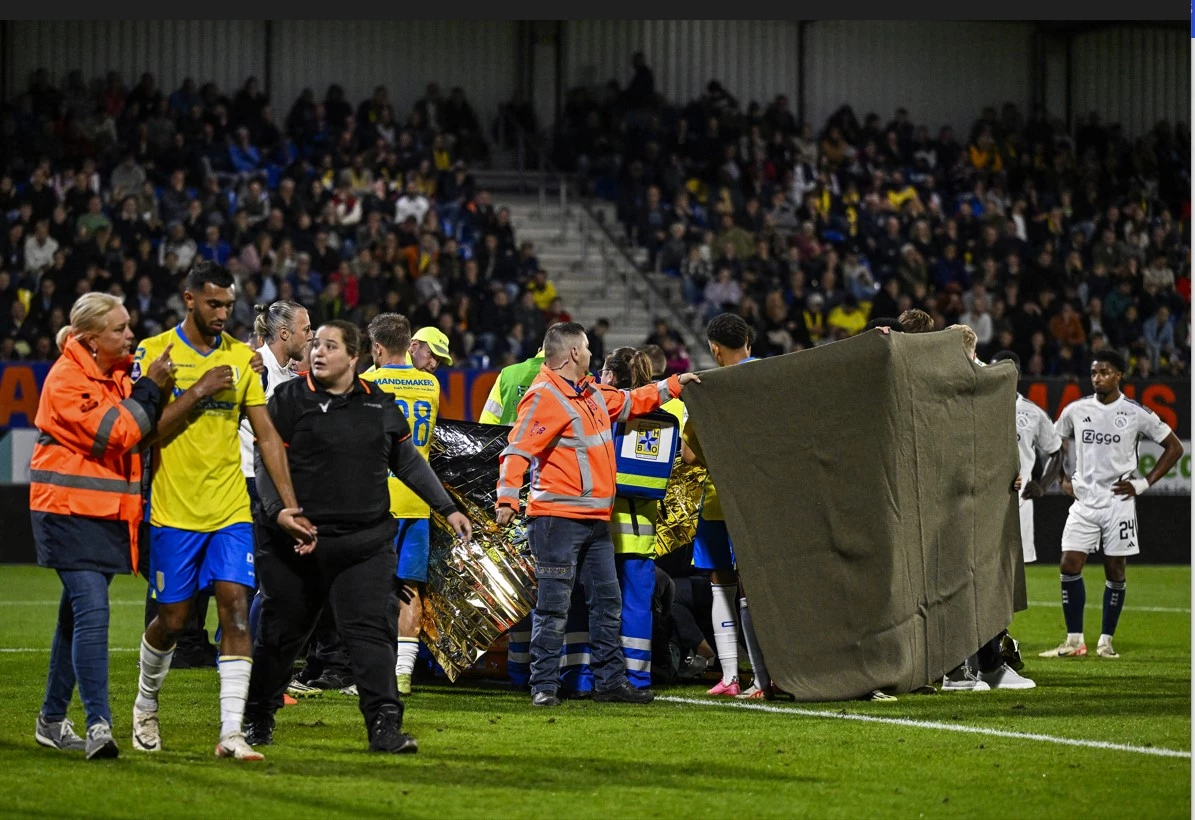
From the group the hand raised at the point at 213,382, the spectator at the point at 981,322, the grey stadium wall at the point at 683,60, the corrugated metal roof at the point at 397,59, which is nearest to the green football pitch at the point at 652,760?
the hand raised at the point at 213,382

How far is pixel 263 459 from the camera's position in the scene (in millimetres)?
7242

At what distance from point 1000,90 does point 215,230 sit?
16.4m

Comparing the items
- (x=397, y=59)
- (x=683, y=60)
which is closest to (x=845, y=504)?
(x=397, y=59)

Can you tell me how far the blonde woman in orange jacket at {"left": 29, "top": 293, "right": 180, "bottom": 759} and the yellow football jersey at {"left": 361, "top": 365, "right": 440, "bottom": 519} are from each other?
2.44 metres

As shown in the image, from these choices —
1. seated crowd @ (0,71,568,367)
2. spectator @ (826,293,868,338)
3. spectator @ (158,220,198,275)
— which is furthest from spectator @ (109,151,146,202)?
spectator @ (826,293,868,338)

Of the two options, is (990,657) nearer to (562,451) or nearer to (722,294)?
(562,451)

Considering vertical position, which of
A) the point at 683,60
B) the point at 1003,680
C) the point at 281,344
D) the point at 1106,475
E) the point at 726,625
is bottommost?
the point at 1003,680

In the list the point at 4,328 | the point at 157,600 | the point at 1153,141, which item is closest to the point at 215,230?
the point at 4,328

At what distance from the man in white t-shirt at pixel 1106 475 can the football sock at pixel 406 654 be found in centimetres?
519

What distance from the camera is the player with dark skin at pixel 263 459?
23.2ft

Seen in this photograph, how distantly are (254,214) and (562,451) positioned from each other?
15453 mm

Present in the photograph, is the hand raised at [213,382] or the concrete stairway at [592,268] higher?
the concrete stairway at [592,268]

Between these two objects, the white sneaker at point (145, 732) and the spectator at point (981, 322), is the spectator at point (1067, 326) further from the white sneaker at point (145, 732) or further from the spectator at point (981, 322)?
the white sneaker at point (145, 732)

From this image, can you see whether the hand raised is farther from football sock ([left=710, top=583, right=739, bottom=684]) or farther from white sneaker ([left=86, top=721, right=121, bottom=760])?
football sock ([left=710, top=583, right=739, bottom=684])
